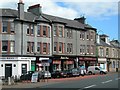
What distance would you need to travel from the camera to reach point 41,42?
51875 millimetres

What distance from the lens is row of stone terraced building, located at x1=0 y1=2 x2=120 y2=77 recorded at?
4719 cm

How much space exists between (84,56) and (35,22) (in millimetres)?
16861

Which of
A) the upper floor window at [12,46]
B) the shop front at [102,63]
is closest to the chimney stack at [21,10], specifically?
the upper floor window at [12,46]

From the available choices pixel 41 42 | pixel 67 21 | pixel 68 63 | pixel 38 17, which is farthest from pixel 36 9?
pixel 68 63

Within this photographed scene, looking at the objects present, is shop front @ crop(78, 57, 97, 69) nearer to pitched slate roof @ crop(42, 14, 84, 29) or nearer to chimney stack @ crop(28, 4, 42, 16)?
pitched slate roof @ crop(42, 14, 84, 29)

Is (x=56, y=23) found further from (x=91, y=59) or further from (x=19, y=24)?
(x=91, y=59)

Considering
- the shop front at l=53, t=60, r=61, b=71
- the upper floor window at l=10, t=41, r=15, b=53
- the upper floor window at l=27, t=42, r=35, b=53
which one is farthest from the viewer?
the shop front at l=53, t=60, r=61, b=71

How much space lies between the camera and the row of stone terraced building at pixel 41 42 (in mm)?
47188

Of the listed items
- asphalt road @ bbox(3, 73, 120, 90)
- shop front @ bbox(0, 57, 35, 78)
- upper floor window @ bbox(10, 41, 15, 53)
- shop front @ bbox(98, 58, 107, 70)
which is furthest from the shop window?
shop front @ bbox(98, 58, 107, 70)

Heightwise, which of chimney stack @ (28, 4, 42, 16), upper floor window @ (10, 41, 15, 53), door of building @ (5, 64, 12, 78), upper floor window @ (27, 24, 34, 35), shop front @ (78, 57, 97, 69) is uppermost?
chimney stack @ (28, 4, 42, 16)

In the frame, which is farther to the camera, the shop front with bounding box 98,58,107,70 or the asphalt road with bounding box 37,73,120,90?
the shop front with bounding box 98,58,107,70

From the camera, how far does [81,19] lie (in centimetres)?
6825

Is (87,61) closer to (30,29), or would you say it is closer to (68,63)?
(68,63)

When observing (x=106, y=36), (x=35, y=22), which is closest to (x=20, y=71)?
(x=35, y=22)
